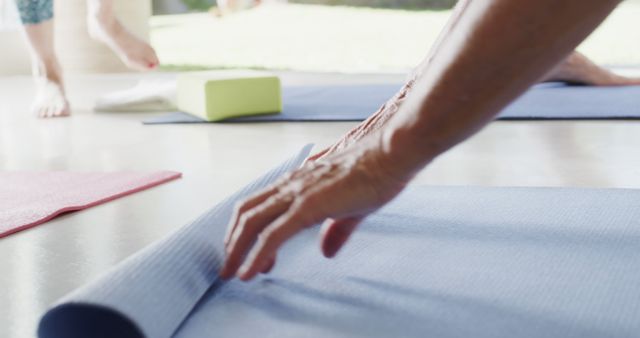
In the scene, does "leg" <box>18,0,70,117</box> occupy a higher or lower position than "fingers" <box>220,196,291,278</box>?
lower

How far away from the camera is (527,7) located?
2.31ft

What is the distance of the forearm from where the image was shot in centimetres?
71

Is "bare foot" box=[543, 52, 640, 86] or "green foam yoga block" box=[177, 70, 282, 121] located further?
"bare foot" box=[543, 52, 640, 86]

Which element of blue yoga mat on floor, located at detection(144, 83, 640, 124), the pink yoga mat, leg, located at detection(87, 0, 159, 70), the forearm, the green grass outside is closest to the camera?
the forearm

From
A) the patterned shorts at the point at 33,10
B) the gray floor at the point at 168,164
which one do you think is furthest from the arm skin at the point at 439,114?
the patterned shorts at the point at 33,10

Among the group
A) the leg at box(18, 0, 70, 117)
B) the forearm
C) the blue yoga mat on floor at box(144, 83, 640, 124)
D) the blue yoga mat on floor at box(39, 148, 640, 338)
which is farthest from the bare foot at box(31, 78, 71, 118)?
the forearm

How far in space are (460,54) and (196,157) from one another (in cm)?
149

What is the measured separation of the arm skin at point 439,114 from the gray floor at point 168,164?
1.15ft

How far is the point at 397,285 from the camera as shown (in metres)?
0.98

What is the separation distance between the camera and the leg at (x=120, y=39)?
3.21 metres

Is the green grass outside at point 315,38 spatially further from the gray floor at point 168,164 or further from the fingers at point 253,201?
the fingers at point 253,201

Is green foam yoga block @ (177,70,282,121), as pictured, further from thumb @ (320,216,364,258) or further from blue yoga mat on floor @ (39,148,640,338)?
thumb @ (320,216,364,258)

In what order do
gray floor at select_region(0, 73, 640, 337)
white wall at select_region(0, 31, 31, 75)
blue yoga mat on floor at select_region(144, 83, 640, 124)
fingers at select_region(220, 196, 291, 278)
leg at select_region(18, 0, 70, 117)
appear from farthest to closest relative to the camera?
1. white wall at select_region(0, 31, 31, 75)
2. leg at select_region(18, 0, 70, 117)
3. blue yoga mat on floor at select_region(144, 83, 640, 124)
4. gray floor at select_region(0, 73, 640, 337)
5. fingers at select_region(220, 196, 291, 278)

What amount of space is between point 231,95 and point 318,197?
220 cm
